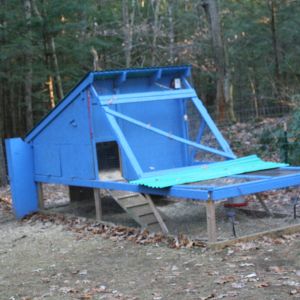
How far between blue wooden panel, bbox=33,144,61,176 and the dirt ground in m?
2.32

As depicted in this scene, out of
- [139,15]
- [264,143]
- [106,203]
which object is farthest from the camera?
Result: [139,15]

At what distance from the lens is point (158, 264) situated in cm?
630

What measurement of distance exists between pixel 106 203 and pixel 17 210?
1780mm

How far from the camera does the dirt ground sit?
5191 millimetres

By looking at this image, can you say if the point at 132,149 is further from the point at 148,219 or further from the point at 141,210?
the point at 148,219

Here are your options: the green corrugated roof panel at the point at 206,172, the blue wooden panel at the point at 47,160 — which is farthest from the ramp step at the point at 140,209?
the blue wooden panel at the point at 47,160

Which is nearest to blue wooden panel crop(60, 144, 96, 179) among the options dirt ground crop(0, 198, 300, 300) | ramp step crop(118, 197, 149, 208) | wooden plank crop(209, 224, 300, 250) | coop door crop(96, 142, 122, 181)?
coop door crop(96, 142, 122, 181)

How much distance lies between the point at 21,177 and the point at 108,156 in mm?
1950

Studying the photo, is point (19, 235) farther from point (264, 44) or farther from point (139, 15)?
point (139, 15)

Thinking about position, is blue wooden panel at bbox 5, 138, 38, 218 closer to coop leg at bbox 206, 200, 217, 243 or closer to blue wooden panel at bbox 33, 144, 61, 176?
blue wooden panel at bbox 33, 144, 61, 176

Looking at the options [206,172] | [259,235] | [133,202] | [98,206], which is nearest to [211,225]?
[259,235]

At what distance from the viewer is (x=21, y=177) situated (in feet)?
35.8

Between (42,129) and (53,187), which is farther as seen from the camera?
(53,187)

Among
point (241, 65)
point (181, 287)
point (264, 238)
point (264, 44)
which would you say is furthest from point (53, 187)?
point (241, 65)
